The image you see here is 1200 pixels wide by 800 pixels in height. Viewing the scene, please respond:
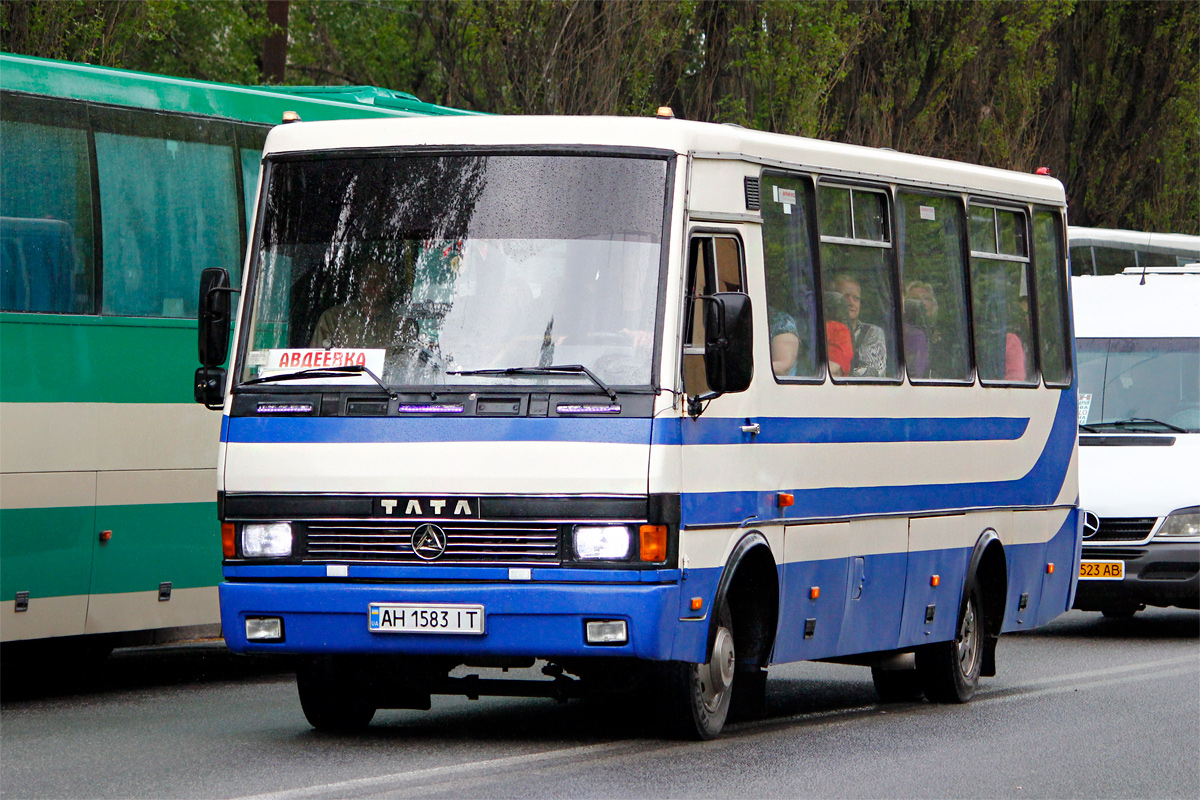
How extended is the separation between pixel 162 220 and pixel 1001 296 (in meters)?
5.13

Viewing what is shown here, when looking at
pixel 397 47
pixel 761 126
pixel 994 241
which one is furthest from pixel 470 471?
pixel 397 47

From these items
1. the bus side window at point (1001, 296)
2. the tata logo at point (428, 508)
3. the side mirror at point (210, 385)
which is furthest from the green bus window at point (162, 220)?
the bus side window at point (1001, 296)

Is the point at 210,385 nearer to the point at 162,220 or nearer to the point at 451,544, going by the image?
the point at 451,544

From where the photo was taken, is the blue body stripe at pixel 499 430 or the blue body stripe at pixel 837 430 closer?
the blue body stripe at pixel 499 430

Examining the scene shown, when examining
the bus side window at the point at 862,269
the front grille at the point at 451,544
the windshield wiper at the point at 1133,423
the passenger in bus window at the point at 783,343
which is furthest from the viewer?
the windshield wiper at the point at 1133,423

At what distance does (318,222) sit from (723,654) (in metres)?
2.78

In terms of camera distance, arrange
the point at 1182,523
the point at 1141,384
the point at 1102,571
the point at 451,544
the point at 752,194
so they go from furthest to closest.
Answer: the point at 1141,384, the point at 1102,571, the point at 1182,523, the point at 752,194, the point at 451,544

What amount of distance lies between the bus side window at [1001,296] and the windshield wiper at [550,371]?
4076 millimetres

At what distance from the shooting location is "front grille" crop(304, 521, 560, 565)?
9.42 metres

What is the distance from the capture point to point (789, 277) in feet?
35.4

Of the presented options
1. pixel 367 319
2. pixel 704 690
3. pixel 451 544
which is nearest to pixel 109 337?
pixel 367 319

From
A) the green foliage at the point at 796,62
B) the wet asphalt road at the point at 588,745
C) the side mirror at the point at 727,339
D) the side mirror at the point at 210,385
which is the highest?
the green foliage at the point at 796,62

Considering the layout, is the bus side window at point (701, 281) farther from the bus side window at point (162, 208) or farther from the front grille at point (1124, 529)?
the front grille at point (1124, 529)

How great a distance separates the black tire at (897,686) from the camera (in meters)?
12.8
